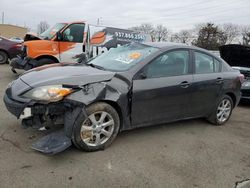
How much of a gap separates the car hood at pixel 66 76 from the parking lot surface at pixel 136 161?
0.87 metres

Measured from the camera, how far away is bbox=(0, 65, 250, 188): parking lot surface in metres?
3.04

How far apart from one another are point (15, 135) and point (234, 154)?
10.9ft

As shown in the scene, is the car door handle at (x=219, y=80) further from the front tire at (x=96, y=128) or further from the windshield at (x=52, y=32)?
the windshield at (x=52, y=32)

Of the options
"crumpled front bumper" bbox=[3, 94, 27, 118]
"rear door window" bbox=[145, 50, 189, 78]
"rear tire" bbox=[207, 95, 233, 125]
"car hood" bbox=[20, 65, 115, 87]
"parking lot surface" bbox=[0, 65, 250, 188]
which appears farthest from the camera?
"rear tire" bbox=[207, 95, 233, 125]

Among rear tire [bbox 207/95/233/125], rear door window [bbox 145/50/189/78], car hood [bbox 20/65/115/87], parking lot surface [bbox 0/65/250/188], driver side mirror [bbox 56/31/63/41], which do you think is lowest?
parking lot surface [bbox 0/65/250/188]

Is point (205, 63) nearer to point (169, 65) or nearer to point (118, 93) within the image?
point (169, 65)

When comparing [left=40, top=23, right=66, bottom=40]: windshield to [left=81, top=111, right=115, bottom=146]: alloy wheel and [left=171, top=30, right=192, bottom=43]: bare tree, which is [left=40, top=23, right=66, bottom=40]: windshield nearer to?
[left=81, top=111, right=115, bottom=146]: alloy wheel

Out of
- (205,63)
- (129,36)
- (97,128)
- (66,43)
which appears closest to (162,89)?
(97,128)

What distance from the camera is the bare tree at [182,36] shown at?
190 feet

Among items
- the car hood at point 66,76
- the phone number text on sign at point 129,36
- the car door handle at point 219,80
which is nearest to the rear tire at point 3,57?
the phone number text on sign at point 129,36

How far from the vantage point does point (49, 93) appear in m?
3.42

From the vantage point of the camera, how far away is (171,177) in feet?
A: 10.7

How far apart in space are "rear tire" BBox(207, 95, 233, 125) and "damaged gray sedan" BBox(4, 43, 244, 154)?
20 millimetres

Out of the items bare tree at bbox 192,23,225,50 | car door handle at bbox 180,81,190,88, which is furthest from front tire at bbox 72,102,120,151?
bare tree at bbox 192,23,225,50
